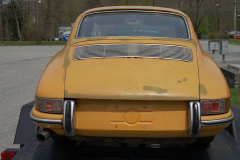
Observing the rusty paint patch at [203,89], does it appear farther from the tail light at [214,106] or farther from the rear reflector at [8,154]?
the rear reflector at [8,154]

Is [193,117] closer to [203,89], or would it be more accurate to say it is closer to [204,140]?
[203,89]

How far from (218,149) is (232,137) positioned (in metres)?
0.39

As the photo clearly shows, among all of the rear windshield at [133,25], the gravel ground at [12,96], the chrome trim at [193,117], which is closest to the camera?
the chrome trim at [193,117]

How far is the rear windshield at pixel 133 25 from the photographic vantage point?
142 inches

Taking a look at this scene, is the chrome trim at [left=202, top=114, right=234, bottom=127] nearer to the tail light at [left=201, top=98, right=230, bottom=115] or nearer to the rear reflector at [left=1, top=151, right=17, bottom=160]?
the tail light at [left=201, top=98, right=230, bottom=115]

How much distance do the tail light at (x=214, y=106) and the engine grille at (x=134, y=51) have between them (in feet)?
1.65

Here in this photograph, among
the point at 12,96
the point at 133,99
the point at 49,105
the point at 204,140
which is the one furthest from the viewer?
the point at 12,96

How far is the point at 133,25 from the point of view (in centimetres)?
369

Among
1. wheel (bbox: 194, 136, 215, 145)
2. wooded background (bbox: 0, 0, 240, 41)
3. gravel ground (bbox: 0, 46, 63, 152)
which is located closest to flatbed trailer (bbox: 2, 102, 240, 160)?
wheel (bbox: 194, 136, 215, 145)

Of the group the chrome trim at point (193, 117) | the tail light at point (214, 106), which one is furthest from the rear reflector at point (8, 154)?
the tail light at point (214, 106)

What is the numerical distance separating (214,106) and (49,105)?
1.30 m

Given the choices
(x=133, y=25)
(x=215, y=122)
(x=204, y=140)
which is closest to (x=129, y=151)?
(x=204, y=140)

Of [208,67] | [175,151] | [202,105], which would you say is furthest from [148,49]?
[175,151]

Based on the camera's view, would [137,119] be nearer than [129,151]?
Yes
